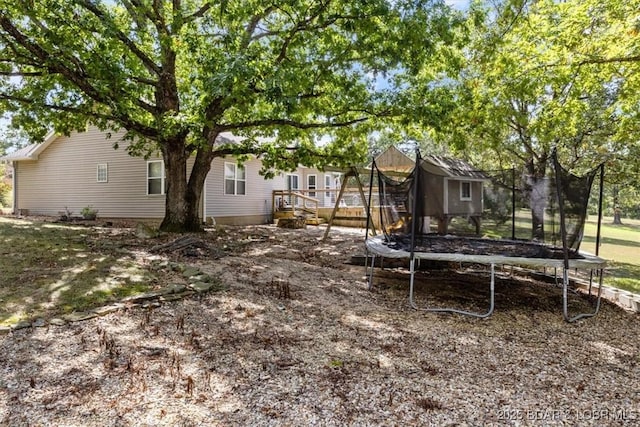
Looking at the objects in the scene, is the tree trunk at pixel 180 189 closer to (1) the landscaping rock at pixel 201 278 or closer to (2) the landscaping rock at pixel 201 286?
(1) the landscaping rock at pixel 201 278

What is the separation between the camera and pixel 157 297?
4.50m

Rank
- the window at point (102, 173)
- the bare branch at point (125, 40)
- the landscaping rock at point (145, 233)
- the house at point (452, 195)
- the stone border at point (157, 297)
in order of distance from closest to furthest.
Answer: the stone border at point (157, 297) < the house at point (452, 195) < the bare branch at point (125, 40) < the landscaping rock at point (145, 233) < the window at point (102, 173)

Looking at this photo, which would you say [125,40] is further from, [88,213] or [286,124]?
[88,213]

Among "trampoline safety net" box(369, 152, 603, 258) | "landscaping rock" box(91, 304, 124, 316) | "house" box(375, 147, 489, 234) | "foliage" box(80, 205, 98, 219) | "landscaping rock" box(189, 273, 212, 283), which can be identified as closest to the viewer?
"landscaping rock" box(91, 304, 124, 316)

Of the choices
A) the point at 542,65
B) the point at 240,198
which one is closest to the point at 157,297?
the point at 542,65

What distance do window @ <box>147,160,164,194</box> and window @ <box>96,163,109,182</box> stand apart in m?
2.24

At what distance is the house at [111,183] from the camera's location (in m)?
14.7

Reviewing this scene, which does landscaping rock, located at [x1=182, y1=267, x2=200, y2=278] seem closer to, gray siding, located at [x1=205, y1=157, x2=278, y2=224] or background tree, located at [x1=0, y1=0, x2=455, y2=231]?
background tree, located at [x1=0, y1=0, x2=455, y2=231]

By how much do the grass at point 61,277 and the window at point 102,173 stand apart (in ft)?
26.3

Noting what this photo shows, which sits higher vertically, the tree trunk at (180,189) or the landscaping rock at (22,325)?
the tree trunk at (180,189)

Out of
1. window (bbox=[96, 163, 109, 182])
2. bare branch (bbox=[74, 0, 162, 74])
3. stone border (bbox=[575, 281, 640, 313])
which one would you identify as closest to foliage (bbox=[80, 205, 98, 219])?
window (bbox=[96, 163, 109, 182])

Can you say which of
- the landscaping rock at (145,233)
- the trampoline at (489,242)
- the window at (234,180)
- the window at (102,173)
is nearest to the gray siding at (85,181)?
the window at (102,173)

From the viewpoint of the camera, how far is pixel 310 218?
17.5m

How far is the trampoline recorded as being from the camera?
15.9ft
